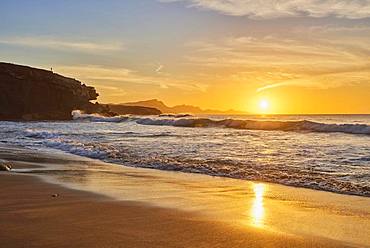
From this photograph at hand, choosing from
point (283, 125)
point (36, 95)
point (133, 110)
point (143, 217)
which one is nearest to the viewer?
point (143, 217)

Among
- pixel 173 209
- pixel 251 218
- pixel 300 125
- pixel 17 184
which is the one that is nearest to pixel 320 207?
pixel 251 218

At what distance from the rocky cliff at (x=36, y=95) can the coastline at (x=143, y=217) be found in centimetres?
7219

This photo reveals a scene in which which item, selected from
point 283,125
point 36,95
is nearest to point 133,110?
point 36,95

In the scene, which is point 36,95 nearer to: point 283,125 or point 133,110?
point 133,110

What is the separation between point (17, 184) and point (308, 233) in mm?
4926

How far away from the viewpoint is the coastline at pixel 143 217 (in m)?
4.09

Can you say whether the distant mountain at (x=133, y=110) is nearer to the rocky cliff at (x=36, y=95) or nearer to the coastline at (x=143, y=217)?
the rocky cliff at (x=36, y=95)

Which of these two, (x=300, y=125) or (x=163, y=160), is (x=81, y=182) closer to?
(x=163, y=160)

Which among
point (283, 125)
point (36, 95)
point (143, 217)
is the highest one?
point (36, 95)

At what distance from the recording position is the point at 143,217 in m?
5.07

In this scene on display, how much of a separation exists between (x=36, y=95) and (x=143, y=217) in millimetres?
80283

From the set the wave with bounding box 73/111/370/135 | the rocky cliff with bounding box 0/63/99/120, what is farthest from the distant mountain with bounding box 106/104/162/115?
the wave with bounding box 73/111/370/135

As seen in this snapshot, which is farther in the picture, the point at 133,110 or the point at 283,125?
the point at 133,110

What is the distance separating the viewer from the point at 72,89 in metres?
83.9
